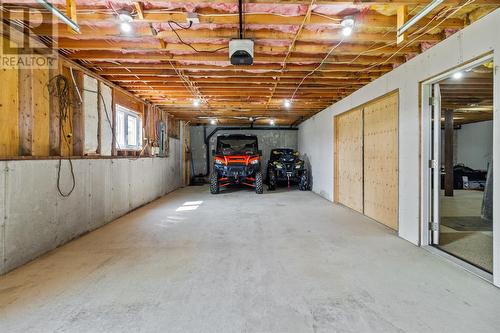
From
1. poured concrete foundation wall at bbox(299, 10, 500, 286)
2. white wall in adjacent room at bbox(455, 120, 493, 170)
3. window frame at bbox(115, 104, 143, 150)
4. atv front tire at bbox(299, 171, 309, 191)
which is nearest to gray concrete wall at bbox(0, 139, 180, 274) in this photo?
window frame at bbox(115, 104, 143, 150)

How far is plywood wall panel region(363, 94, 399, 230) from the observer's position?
391cm

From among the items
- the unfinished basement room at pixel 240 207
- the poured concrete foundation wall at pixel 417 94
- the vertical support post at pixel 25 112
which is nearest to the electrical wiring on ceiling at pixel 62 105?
the unfinished basement room at pixel 240 207

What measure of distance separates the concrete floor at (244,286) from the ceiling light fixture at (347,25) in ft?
7.99

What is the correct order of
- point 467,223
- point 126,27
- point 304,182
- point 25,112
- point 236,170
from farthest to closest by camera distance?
1. point 304,182
2. point 236,170
3. point 467,223
4. point 25,112
5. point 126,27

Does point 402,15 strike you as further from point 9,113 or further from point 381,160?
point 9,113

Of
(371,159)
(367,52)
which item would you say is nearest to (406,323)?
(367,52)

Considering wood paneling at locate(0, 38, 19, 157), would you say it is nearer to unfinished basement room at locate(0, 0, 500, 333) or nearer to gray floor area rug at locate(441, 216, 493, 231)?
unfinished basement room at locate(0, 0, 500, 333)

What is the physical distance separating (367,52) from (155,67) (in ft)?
10.2

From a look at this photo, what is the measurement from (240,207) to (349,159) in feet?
8.69

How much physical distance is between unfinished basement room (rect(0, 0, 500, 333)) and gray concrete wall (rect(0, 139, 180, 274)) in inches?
0.8

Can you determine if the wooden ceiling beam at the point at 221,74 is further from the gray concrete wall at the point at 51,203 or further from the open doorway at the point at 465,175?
the gray concrete wall at the point at 51,203

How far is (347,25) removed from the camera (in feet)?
8.69

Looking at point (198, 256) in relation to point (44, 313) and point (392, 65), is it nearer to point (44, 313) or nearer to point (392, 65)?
point (44, 313)

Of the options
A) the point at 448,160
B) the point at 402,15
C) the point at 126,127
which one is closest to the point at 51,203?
the point at 126,127
